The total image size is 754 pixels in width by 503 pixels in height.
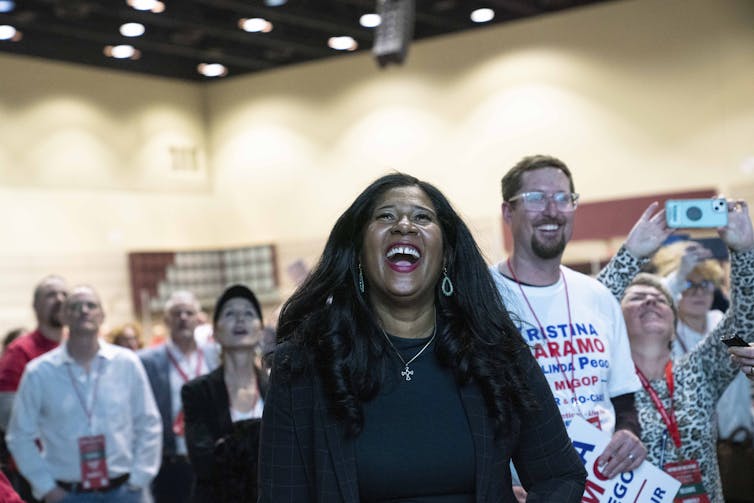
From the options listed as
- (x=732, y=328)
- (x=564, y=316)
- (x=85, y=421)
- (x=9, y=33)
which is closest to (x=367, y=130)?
(x=9, y=33)

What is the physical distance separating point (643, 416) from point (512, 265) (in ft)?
2.76

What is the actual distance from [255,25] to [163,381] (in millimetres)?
6253

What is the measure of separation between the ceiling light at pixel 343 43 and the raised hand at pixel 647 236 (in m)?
9.13

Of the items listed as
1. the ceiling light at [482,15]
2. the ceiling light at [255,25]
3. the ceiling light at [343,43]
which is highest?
the ceiling light at [255,25]

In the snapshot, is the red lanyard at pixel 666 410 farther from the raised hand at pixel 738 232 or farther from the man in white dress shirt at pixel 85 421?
the man in white dress shirt at pixel 85 421

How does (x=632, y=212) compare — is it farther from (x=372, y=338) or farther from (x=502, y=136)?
(x=372, y=338)

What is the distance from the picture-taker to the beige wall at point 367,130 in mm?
11117

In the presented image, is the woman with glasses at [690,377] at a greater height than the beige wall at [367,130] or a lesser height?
lesser

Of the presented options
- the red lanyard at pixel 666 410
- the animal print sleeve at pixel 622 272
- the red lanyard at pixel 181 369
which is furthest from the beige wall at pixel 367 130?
the animal print sleeve at pixel 622 272

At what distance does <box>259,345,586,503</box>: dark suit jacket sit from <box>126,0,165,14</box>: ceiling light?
29.6 feet

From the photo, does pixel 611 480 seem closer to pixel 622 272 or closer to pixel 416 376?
pixel 622 272

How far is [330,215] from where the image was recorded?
13.9 metres

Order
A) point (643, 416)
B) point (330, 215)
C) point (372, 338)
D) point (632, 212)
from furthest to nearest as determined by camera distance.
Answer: point (330, 215)
point (632, 212)
point (643, 416)
point (372, 338)

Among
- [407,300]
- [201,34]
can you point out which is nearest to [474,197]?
[201,34]
